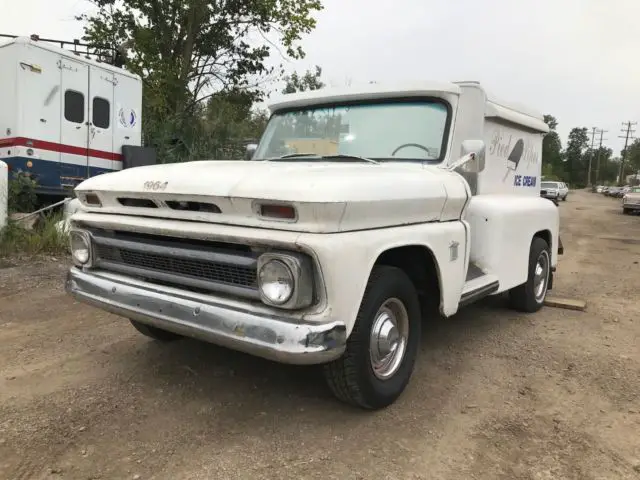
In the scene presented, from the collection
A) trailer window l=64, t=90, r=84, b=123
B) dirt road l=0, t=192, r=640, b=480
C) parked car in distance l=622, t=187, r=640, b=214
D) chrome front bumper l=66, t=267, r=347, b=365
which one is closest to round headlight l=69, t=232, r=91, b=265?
chrome front bumper l=66, t=267, r=347, b=365

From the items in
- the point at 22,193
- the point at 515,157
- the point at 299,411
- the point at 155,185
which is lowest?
the point at 299,411

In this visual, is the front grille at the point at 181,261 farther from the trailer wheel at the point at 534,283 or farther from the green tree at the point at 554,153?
the green tree at the point at 554,153

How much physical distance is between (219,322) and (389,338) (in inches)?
39.5

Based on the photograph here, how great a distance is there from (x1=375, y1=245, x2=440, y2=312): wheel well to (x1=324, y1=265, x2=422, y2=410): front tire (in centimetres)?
12

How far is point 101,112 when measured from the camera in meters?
10.0

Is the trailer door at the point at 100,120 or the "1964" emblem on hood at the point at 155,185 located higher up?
the trailer door at the point at 100,120

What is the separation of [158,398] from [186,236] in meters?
1.09

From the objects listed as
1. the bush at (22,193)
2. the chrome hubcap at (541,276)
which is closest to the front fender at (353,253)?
the chrome hubcap at (541,276)

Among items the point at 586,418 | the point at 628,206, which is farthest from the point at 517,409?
the point at 628,206

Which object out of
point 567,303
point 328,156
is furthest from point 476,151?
point 567,303

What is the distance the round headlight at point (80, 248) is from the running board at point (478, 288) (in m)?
2.43

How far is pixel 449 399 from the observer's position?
3426 mm

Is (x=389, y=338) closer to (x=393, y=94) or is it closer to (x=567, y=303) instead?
(x=393, y=94)

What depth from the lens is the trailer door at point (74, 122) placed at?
9242 mm
